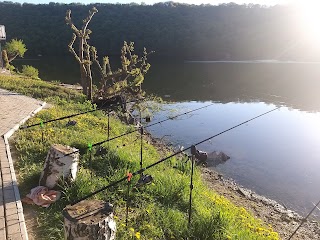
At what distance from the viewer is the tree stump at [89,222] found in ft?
13.7

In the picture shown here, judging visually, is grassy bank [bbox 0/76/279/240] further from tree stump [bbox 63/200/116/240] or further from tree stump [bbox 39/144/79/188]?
tree stump [bbox 63/200/116/240]

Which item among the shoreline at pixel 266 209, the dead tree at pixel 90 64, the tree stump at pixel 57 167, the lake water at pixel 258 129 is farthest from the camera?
the dead tree at pixel 90 64

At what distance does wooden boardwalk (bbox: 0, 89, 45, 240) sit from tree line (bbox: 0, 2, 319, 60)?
56731 mm

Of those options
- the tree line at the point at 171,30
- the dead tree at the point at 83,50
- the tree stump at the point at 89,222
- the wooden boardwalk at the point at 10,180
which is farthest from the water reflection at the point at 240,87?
the tree line at the point at 171,30

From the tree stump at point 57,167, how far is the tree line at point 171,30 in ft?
207

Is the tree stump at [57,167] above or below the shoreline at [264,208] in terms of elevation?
above

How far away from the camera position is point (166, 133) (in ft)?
57.9

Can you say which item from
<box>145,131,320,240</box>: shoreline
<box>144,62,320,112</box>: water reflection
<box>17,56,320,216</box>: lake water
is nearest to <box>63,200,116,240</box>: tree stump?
<box>145,131,320,240</box>: shoreline

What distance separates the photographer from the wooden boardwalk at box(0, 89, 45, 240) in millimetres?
4906

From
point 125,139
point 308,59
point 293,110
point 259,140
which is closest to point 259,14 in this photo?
point 308,59

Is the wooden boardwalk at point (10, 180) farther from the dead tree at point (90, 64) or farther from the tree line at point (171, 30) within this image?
the tree line at point (171, 30)

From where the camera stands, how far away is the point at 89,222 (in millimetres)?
4195

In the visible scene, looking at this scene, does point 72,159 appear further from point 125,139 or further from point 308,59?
point 308,59

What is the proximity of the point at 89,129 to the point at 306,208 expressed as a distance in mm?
7449
